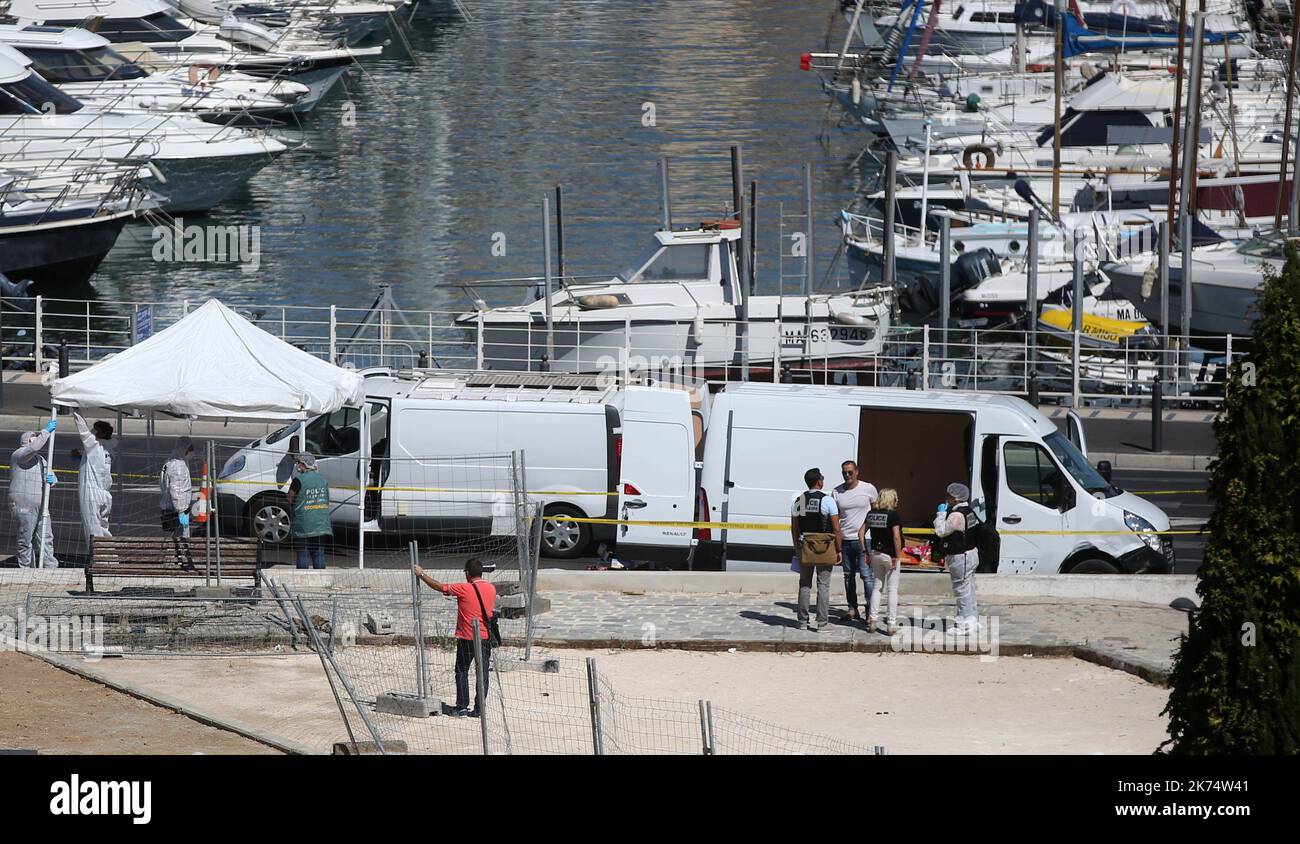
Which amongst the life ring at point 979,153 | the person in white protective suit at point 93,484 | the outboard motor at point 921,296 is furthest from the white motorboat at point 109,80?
the person in white protective suit at point 93,484

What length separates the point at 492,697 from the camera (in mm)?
13992

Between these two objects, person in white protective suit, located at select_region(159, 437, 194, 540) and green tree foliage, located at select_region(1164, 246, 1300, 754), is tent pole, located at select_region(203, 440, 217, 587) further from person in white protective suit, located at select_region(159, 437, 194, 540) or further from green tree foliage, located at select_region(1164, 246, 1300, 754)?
green tree foliage, located at select_region(1164, 246, 1300, 754)

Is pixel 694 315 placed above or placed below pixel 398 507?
above

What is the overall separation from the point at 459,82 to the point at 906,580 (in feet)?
189

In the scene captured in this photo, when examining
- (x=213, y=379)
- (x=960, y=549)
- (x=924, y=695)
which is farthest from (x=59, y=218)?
(x=924, y=695)

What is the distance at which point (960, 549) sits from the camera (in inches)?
603

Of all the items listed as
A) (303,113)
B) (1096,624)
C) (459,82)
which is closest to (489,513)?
(1096,624)

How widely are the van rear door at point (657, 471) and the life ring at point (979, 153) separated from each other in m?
30.3

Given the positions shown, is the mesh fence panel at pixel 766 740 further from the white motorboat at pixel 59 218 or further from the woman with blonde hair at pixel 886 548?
the white motorboat at pixel 59 218

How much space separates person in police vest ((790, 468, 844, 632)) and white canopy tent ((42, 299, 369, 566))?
4721mm

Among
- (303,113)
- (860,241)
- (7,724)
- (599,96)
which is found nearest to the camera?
(7,724)

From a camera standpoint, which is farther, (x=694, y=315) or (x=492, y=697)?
(x=694, y=315)

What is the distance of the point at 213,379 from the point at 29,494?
7.24 feet
